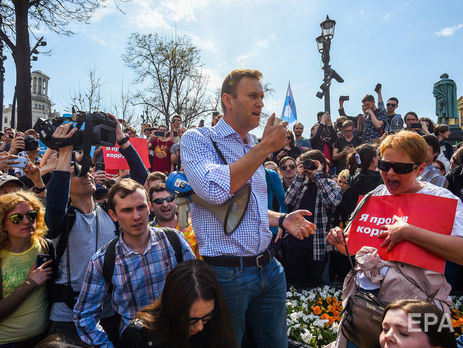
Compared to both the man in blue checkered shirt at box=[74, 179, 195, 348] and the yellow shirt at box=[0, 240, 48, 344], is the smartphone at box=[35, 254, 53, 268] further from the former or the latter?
the man in blue checkered shirt at box=[74, 179, 195, 348]

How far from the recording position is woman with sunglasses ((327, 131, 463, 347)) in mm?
1815

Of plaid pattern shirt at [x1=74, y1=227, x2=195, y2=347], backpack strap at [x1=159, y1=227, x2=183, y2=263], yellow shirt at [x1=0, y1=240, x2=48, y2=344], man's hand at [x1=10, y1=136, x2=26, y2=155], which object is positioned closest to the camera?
plaid pattern shirt at [x1=74, y1=227, x2=195, y2=347]

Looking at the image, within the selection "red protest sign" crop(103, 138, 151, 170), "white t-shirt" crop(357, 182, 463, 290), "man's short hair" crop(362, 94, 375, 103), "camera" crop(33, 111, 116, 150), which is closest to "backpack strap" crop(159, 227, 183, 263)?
"camera" crop(33, 111, 116, 150)

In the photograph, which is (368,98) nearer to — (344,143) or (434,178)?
(344,143)

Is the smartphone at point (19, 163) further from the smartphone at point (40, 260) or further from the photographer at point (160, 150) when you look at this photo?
the photographer at point (160, 150)

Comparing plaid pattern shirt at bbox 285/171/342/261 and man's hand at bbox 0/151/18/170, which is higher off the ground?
man's hand at bbox 0/151/18/170

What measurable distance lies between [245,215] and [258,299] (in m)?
0.49

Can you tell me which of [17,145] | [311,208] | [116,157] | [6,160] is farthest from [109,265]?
[116,157]

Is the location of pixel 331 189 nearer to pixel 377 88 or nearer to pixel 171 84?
pixel 377 88

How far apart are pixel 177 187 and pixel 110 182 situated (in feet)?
9.54

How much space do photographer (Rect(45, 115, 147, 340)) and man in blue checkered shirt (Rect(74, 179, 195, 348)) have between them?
246 mm

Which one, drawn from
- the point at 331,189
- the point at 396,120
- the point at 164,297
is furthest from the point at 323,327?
the point at 396,120

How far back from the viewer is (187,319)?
6.34 ft

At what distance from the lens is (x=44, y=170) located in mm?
3742
